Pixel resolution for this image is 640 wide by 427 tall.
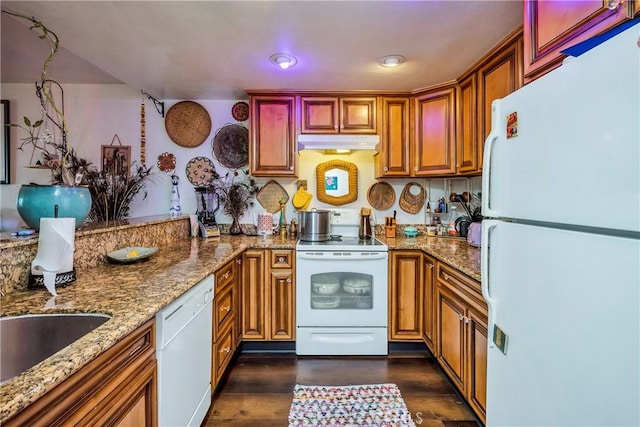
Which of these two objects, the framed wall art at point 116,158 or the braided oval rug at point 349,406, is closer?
the braided oval rug at point 349,406

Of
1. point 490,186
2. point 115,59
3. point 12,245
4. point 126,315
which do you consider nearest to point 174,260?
point 12,245

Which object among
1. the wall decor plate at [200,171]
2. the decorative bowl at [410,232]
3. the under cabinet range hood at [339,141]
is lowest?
the decorative bowl at [410,232]

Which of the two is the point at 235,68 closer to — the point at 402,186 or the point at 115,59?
the point at 115,59

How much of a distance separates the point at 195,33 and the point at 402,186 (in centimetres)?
219

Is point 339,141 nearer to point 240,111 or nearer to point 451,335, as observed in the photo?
point 240,111

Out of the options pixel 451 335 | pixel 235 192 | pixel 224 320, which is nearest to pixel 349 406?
pixel 451 335

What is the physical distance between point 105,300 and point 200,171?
218cm

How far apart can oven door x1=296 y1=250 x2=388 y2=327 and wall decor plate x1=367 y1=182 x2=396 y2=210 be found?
31.3 inches

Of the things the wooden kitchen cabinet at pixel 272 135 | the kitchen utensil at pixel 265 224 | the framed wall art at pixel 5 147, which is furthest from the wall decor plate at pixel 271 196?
the framed wall art at pixel 5 147

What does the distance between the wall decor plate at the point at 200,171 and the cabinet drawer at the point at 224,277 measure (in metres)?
1.30

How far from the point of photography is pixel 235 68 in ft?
7.40

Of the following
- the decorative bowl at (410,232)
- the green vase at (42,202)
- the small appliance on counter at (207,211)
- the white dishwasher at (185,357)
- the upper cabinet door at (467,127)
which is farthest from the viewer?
the decorative bowl at (410,232)

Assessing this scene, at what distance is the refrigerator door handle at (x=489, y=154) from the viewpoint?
3.77 feet

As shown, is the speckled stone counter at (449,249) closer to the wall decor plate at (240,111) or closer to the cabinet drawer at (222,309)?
the cabinet drawer at (222,309)
